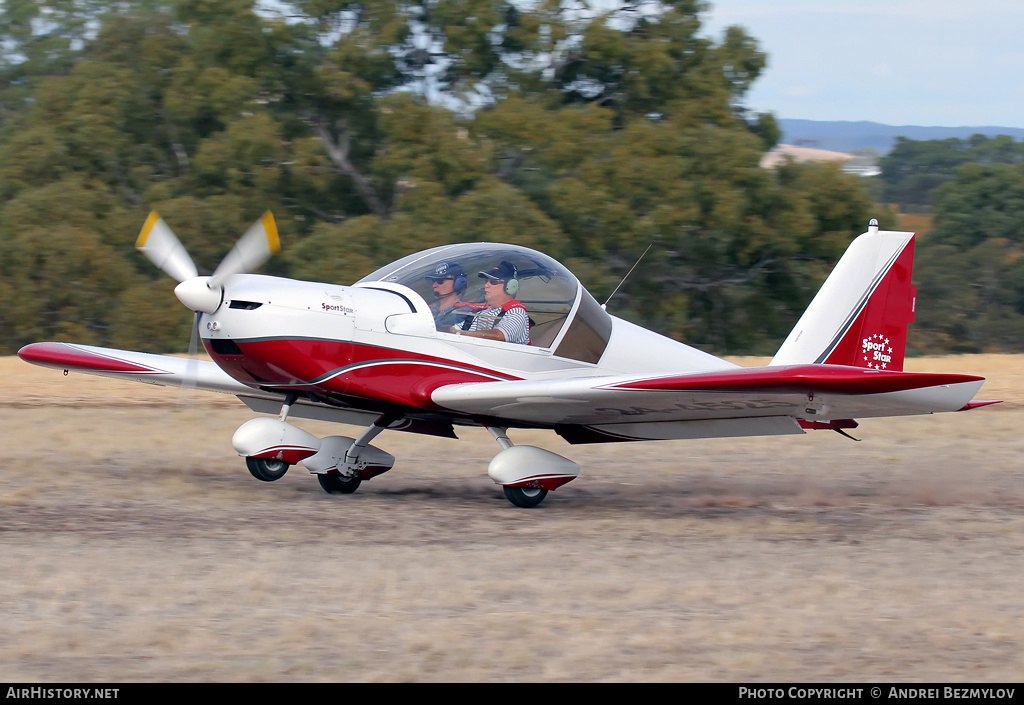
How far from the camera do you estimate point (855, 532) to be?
7.46m

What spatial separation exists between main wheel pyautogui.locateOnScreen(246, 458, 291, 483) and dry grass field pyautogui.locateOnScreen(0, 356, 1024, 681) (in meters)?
0.09

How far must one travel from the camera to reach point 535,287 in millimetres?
8180

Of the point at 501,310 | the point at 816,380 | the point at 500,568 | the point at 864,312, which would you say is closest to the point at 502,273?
the point at 501,310

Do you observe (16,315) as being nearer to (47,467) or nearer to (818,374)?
(47,467)

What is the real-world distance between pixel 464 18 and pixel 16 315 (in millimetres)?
12015

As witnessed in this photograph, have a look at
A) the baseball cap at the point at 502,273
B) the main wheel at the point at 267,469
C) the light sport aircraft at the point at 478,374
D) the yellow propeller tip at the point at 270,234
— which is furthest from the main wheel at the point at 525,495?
the yellow propeller tip at the point at 270,234

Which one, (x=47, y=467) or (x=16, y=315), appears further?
(x=16, y=315)

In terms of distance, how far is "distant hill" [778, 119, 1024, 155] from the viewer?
A: 3659 centimetres

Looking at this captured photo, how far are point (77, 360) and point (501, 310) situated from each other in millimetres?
3902

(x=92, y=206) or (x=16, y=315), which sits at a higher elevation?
(x=92, y=206)

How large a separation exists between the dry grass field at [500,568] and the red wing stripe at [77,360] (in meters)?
0.84

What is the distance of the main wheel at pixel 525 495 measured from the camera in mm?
8109

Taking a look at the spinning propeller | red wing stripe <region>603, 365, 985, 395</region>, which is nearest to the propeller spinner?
the spinning propeller
